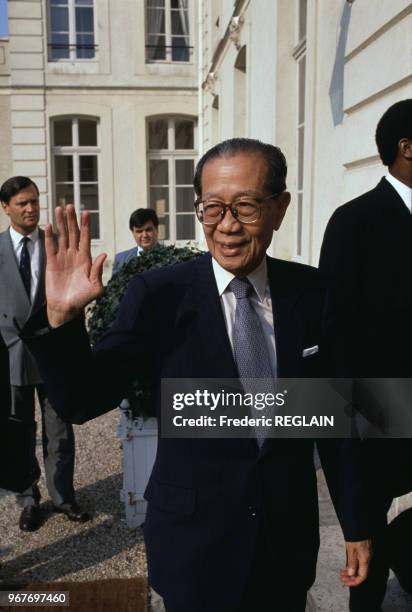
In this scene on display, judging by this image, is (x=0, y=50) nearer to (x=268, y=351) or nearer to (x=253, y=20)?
(x=253, y=20)

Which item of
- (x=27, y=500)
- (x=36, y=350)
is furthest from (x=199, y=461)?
(x=27, y=500)

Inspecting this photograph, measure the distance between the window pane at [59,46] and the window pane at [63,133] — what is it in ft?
4.89

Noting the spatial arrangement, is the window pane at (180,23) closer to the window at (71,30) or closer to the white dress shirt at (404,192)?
the window at (71,30)

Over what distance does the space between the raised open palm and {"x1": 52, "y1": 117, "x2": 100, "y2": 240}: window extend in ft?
43.3

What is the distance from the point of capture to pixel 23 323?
3.39 meters

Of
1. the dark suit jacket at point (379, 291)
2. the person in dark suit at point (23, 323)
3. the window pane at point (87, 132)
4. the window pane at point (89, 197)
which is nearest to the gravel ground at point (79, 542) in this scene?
the person in dark suit at point (23, 323)

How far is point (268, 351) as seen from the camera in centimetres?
152

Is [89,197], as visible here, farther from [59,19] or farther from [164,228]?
[59,19]

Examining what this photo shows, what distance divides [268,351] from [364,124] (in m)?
2.94

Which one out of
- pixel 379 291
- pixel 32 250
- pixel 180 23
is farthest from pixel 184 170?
pixel 379 291

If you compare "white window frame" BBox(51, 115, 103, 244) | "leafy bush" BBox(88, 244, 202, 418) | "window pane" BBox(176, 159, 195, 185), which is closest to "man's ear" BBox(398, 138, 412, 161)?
Answer: "leafy bush" BBox(88, 244, 202, 418)

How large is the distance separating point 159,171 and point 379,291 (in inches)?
516

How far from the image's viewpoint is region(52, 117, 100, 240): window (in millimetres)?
14156

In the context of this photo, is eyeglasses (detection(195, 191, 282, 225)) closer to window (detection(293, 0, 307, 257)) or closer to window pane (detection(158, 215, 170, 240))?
window (detection(293, 0, 307, 257))
